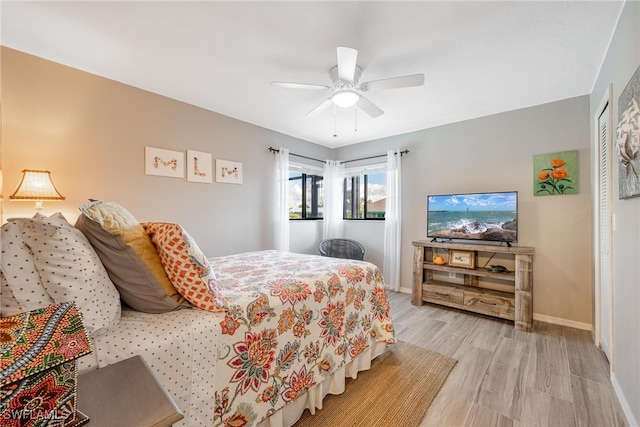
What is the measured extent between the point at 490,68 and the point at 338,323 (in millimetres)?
2522

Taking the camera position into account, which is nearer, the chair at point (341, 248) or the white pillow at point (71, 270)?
the white pillow at point (71, 270)

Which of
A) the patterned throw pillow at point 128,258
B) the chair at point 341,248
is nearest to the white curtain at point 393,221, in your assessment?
the chair at point 341,248

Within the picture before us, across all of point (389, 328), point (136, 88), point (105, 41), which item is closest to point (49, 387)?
point (389, 328)

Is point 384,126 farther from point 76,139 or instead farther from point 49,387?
point 49,387

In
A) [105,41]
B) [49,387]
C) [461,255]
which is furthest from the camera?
[461,255]

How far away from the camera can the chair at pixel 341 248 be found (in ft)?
14.0

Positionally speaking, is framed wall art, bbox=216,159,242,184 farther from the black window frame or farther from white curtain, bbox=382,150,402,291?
white curtain, bbox=382,150,402,291

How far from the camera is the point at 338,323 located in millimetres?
1821

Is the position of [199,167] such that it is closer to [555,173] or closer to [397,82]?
[397,82]

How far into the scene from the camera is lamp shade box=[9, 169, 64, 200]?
195cm

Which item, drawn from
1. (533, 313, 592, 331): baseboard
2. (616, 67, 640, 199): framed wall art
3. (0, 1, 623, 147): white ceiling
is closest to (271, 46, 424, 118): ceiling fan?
(0, 1, 623, 147): white ceiling

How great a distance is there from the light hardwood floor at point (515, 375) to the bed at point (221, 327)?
74 centimetres

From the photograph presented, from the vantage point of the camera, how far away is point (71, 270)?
3.06 ft

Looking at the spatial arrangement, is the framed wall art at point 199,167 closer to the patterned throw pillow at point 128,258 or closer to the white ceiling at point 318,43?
the white ceiling at point 318,43
